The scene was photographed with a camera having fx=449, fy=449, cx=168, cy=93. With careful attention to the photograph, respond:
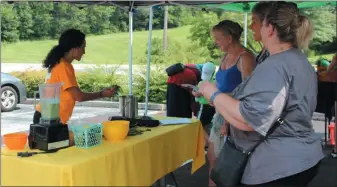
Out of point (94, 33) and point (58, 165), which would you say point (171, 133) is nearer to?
point (58, 165)

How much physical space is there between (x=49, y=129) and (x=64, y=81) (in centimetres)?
101

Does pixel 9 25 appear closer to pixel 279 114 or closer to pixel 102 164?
pixel 102 164

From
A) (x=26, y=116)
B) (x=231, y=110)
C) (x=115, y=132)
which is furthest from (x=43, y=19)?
(x=231, y=110)

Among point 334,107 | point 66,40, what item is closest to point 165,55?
point 334,107

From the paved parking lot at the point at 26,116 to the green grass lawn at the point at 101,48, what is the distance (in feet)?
20.4

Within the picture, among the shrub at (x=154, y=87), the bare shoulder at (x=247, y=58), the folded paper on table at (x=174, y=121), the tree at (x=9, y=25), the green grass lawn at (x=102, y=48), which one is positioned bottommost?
the shrub at (x=154, y=87)

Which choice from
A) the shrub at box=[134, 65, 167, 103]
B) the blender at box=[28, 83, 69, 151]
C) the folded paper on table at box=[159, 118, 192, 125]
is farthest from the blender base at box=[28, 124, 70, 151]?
the shrub at box=[134, 65, 167, 103]

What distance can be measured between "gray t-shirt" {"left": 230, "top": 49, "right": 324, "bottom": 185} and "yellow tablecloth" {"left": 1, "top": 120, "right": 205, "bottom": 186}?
600 millimetres

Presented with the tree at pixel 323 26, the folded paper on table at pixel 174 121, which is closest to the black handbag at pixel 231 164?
the folded paper on table at pixel 174 121

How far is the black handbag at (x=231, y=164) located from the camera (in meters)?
1.75

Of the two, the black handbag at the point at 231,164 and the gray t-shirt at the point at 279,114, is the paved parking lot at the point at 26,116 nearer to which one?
the black handbag at the point at 231,164

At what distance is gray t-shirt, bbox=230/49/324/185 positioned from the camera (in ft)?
5.25

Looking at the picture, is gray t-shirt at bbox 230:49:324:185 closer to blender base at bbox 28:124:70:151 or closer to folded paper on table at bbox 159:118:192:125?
blender base at bbox 28:124:70:151

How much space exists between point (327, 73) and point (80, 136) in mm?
3840
